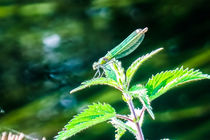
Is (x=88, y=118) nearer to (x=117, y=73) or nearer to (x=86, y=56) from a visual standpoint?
(x=117, y=73)

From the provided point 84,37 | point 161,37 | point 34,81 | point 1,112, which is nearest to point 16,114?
point 1,112

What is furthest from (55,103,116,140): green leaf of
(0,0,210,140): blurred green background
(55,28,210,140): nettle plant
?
(0,0,210,140): blurred green background

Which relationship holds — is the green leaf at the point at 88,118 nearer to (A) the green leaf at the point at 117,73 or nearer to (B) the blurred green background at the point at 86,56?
(A) the green leaf at the point at 117,73

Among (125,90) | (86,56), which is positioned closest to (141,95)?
(125,90)

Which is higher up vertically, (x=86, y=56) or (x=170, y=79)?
(x=86, y=56)

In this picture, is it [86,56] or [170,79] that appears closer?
[170,79]

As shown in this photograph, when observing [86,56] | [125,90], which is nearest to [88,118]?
[125,90]
